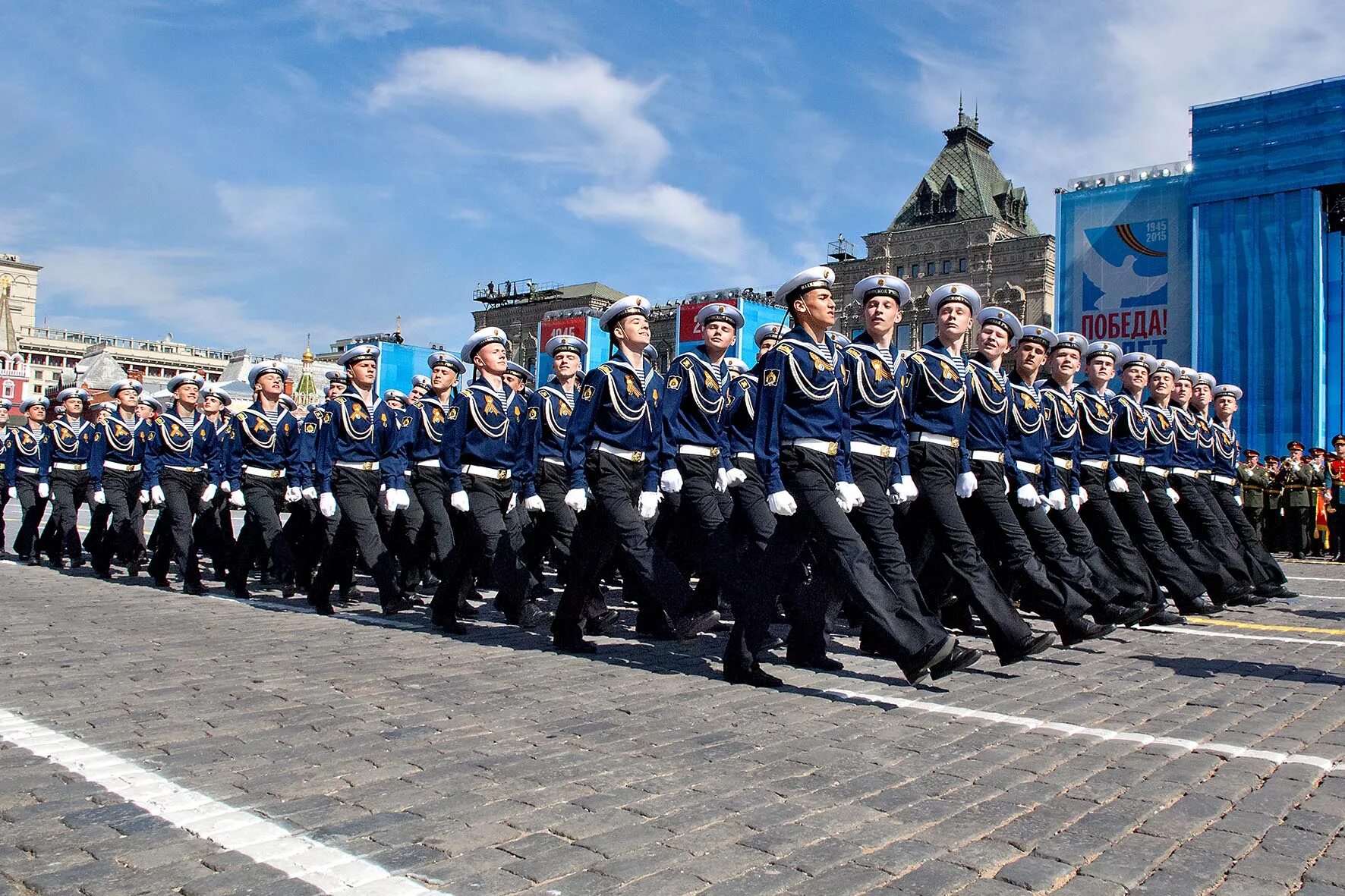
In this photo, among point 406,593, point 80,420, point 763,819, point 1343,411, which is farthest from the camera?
point 1343,411

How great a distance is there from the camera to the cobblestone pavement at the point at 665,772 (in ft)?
9.86

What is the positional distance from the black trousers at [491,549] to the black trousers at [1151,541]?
4249 mm

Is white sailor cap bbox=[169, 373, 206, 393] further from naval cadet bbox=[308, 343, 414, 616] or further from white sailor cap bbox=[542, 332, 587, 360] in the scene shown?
white sailor cap bbox=[542, 332, 587, 360]

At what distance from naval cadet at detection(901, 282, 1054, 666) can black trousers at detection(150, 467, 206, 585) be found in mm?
6664

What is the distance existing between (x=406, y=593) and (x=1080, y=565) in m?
5.30

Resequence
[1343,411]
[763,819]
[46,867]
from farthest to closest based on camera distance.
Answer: [1343,411]
[763,819]
[46,867]

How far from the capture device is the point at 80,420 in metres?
13.4

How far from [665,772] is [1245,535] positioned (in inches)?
314

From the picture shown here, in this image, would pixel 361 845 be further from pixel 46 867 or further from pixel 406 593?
pixel 406 593

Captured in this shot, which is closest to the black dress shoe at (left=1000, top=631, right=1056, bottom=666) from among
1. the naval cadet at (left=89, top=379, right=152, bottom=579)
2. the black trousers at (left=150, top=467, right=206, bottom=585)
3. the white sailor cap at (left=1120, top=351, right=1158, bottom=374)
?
the white sailor cap at (left=1120, top=351, right=1158, bottom=374)

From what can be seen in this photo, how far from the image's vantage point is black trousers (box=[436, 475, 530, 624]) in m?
7.68

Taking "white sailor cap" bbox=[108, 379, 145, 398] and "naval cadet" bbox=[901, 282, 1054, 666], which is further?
"white sailor cap" bbox=[108, 379, 145, 398]

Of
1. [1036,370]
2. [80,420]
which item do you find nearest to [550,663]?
[1036,370]

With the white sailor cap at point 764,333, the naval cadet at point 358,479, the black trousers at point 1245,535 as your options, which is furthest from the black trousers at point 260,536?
the black trousers at point 1245,535
